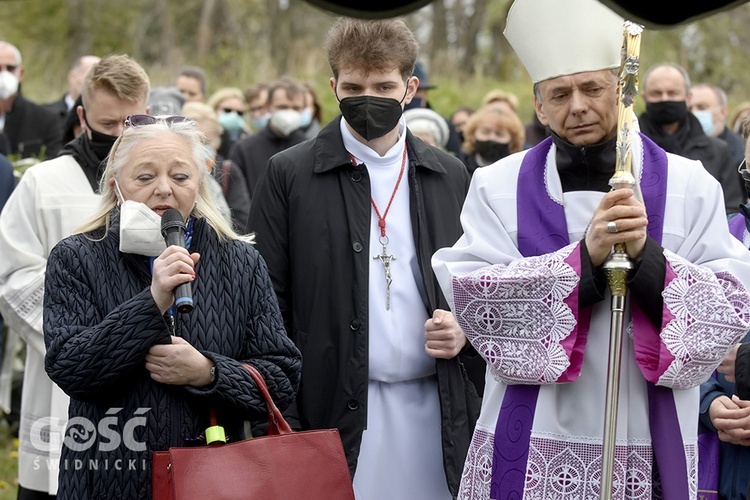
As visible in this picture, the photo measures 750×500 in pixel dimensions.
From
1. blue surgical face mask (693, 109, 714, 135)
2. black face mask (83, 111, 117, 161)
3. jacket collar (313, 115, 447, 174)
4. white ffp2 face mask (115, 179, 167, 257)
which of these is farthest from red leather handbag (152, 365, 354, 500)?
blue surgical face mask (693, 109, 714, 135)

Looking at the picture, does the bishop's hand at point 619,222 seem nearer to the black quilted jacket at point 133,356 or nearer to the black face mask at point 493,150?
the black quilted jacket at point 133,356

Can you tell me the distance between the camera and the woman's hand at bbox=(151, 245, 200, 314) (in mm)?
3602

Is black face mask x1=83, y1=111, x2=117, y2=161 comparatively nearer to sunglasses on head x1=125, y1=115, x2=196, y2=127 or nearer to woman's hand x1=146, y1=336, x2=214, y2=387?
sunglasses on head x1=125, y1=115, x2=196, y2=127

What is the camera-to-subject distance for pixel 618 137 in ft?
11.9

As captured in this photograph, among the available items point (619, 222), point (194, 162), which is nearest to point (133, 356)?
point (194, 162)

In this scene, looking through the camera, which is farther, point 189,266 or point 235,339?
point 235,339

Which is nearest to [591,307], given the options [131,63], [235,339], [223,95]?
[235,339]

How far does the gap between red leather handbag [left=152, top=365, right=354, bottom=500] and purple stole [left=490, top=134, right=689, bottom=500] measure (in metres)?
0.51

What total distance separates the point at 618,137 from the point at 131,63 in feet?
8.23

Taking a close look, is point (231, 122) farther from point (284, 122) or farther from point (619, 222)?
point (619, 222)

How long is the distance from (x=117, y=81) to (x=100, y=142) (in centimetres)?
27

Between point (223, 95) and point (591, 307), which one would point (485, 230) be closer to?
point (591, 307)

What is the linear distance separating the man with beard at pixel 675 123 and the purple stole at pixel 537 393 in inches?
191

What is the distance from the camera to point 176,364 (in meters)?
3.70
